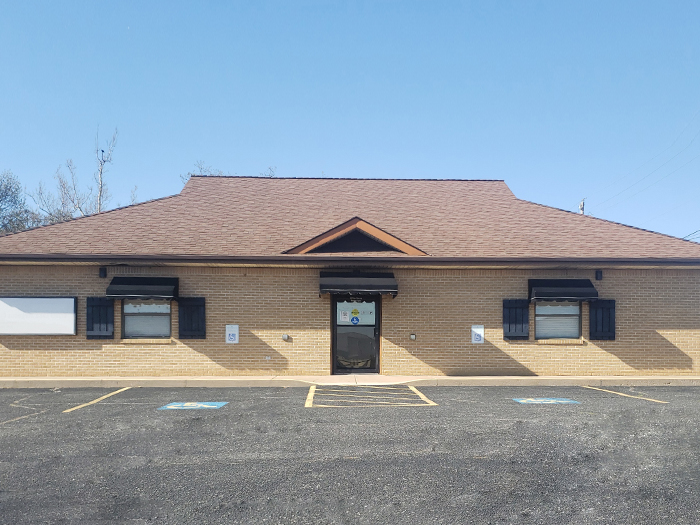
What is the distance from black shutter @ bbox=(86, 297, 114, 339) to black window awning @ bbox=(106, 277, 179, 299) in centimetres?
55

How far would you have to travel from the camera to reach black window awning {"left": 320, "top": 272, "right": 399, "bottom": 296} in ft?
42.4

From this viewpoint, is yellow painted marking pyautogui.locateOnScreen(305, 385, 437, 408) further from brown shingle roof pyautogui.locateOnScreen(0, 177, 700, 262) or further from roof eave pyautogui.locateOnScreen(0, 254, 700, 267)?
brown shingle roof pyautogui.locateOnScreen(0, 177, 700, 262)

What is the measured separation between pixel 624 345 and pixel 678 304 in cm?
188

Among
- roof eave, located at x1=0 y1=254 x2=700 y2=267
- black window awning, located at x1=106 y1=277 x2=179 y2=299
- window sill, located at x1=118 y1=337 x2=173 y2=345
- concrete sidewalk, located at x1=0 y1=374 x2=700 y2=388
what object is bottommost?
concrete sidewalk, located at x1=0 y1=374 x2=700 y2=388

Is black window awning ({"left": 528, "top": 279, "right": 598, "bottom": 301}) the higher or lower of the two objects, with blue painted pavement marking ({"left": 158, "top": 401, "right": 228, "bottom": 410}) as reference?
higher

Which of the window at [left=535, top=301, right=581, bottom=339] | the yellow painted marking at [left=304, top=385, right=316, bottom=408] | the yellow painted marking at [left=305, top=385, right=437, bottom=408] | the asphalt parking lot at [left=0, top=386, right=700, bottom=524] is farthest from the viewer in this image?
the window at [left=535, top=301, right=581, bottom=339]

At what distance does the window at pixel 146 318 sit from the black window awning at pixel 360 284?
4351 mm

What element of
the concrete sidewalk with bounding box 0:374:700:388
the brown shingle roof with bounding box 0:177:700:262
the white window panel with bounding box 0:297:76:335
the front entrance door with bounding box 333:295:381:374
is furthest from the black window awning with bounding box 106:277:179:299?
the front entrance door with bounding box 333:295:381:374

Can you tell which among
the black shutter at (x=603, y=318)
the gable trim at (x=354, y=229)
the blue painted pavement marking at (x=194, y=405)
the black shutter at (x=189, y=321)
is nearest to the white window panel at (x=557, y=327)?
the black shutter at (x=603, y=318)

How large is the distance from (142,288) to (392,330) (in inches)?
260

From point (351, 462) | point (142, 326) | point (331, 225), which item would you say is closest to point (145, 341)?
point (142, 326)

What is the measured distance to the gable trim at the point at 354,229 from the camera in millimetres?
13555

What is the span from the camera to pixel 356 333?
13.9m

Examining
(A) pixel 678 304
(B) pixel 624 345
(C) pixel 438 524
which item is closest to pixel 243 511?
(C) pixel 438 524
